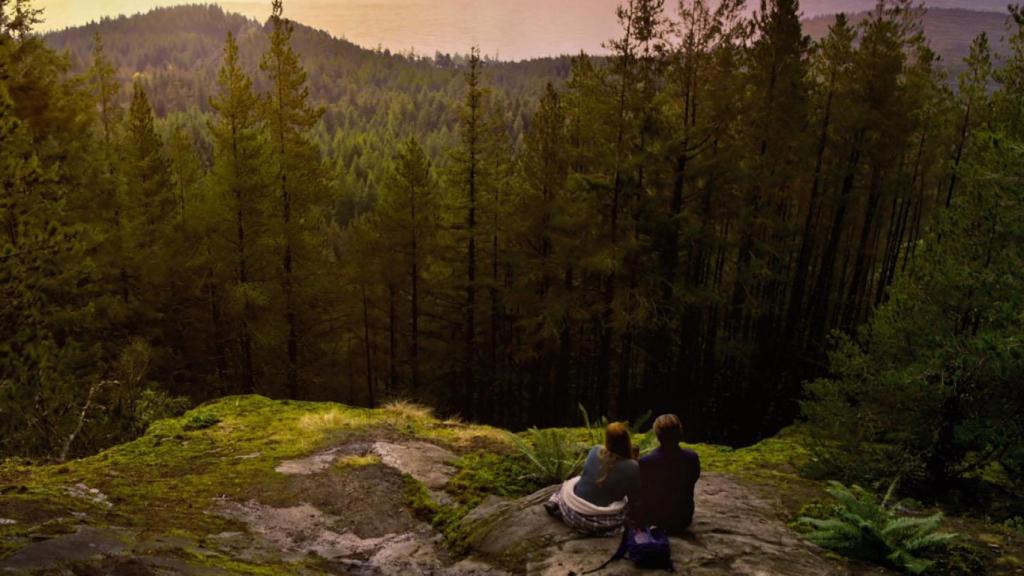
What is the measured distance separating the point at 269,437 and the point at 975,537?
415 inches

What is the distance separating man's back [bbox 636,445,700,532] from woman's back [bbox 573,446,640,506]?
13 cm

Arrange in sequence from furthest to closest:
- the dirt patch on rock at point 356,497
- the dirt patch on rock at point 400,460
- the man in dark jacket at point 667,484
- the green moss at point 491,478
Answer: the dirt patch on rock at point 400,460
the green moss at point 491,478
the dirt patch on rock at point 356,497
the man in dark jacket at point 667,484

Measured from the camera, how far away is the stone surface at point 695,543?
5785 millimetres

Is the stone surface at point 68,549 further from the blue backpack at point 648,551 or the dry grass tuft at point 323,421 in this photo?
the dry grass tuft at point 323,421

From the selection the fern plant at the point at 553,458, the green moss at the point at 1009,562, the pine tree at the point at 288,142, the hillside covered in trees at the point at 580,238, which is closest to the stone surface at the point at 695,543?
the fern plant at the point at 553,458

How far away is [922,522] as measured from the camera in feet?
20.4

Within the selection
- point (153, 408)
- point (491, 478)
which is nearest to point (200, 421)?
point (153, 408)

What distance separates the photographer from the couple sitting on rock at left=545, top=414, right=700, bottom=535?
618 centimetres

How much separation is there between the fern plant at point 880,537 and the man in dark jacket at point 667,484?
4.47 feet

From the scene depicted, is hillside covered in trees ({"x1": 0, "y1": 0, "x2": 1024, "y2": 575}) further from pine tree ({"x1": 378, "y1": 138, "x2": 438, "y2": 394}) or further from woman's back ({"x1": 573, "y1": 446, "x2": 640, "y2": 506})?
woman's back ({"x1": 573, "y1": 446, "x2": 640, "y2": 506})

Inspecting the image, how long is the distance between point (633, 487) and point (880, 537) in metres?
2.53

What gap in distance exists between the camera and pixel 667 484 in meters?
6.23

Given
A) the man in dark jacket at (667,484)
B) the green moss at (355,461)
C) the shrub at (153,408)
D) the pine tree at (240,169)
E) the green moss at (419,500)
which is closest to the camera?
the man in dark jacket at (667,484)

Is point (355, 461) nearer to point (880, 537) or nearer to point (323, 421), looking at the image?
point (323, 421)
